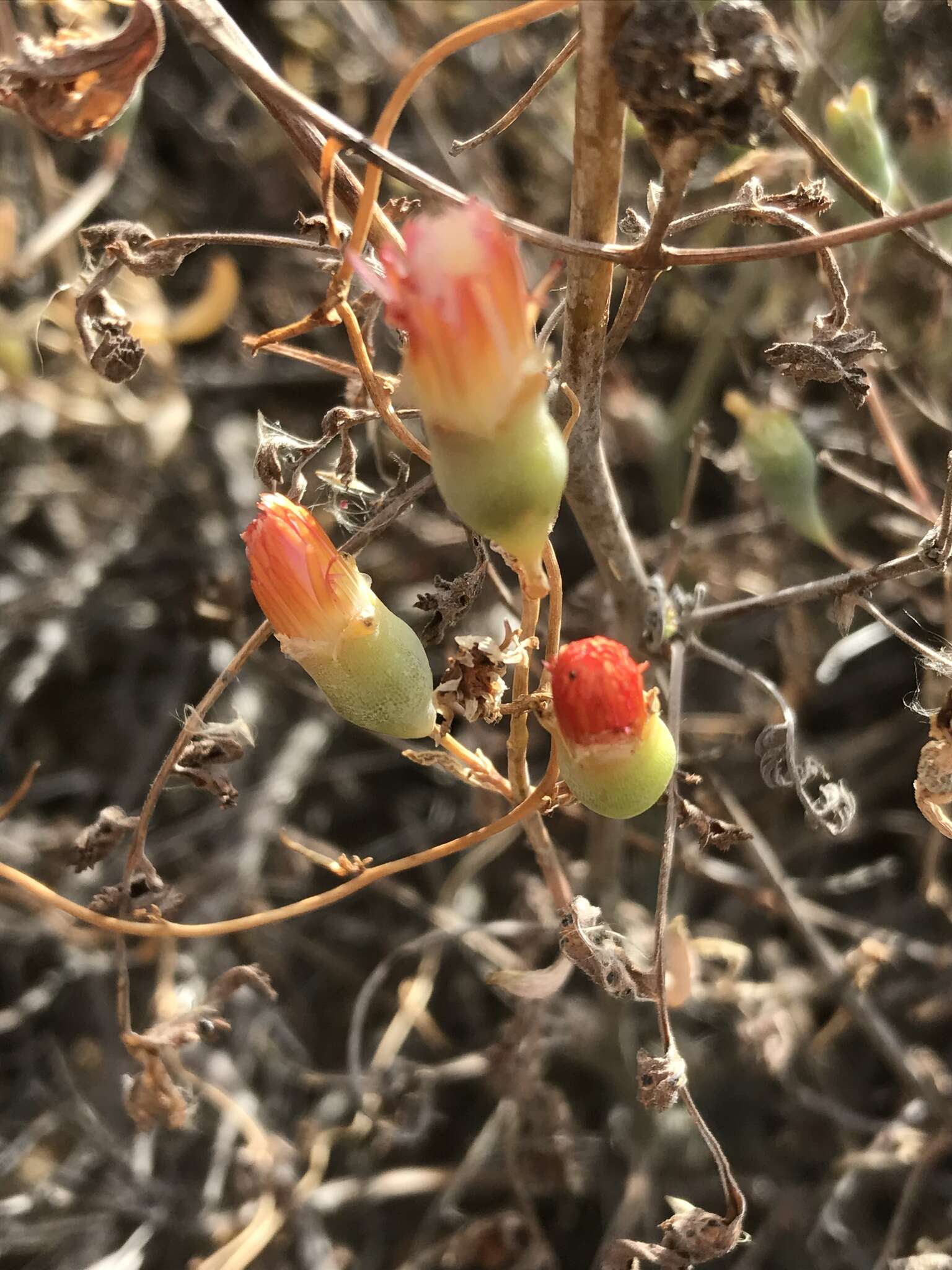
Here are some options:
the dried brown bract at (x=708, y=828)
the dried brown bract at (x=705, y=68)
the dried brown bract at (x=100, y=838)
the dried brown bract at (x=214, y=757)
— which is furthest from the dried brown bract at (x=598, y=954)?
the dried brown bract at (x=705, y=68)

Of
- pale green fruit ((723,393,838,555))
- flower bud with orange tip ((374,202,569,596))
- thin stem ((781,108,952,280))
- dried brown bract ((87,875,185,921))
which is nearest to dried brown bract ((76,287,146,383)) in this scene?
flower bud with orange tip ((374,202,569,596))

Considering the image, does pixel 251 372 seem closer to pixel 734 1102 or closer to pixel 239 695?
pixel 239 695

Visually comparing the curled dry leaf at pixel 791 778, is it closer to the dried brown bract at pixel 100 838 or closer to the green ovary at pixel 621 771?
the green ovary at pixel 621 771

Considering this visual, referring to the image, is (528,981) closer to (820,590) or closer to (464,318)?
(820,590)

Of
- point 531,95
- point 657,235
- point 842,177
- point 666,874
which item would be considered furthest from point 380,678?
point 842,177

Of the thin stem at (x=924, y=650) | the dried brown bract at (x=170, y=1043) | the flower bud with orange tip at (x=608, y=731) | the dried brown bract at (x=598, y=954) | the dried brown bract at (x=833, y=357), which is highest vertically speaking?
the dried brown bract at (x=833, y=357)

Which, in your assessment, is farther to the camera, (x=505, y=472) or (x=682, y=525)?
(x=682, y=525)
